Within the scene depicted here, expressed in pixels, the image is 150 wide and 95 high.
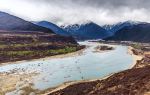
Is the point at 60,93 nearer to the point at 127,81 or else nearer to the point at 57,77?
the point at 127,81

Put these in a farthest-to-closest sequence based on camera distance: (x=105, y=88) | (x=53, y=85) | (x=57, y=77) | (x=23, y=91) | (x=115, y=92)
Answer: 1. (x=57, y=77)
2. (x=53, y=85)
3. (x=23, y=91)
4. (x=105, y=88)
5. (x=115, y=92)

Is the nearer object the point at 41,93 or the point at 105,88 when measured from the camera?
the point at 105,88

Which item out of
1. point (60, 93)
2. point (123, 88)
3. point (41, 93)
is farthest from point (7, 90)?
point (123, 88)

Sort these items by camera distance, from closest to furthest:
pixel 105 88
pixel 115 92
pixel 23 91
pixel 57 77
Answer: pixel 115 92 < pixel 105 88 < pixel 23 91 < pixel 57 77

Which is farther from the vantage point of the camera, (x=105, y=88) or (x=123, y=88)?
(x=105, y=88)

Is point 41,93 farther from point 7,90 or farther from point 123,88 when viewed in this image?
point 123,88

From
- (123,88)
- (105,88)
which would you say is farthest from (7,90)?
(123,88)

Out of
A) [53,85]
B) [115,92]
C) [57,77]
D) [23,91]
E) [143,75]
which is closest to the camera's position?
[115,92]

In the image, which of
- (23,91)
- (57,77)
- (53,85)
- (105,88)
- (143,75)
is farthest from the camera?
(57,77)
